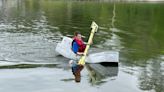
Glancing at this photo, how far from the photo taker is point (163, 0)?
112 m

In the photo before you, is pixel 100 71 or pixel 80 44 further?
pixel 80 44

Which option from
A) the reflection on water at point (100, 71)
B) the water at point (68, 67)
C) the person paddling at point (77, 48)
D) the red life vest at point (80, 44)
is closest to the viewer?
the water at point (68, 67)

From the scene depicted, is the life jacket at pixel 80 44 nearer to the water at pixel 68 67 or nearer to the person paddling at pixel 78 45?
the person paddling at pixel 78 45

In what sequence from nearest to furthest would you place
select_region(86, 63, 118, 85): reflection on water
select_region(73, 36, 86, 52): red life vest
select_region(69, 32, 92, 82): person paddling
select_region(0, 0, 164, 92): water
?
select_region(0, 0, 164, 92): water, select_region(86, 63, 118, 85): reflection on water, select_region(69, 32, 92, 82): person paddling, select_region(73, 36, 86, 52): red life vest

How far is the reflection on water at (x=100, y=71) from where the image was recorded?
79.1 ft

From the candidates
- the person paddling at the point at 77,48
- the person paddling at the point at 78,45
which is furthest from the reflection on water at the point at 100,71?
the person paddling at the point at 78,45

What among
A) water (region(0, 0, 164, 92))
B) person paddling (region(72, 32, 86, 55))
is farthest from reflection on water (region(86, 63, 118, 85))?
person paddling (region(72, 32, 86, 55))

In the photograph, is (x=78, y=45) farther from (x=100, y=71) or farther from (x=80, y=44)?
(x=100, y=71)

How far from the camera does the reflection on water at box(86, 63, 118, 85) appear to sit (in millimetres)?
Result: 24095

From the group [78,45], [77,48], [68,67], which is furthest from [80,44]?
[68,67]

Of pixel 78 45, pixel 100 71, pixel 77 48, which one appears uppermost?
pixel 78 45

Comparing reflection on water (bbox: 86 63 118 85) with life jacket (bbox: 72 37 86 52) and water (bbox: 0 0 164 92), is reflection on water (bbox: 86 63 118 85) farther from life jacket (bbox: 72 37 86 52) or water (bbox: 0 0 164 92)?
life jacket (bbox: 72 37 86 52)

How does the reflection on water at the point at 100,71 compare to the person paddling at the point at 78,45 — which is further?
the person paddling at the point at 78,45

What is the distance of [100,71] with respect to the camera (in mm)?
26062
